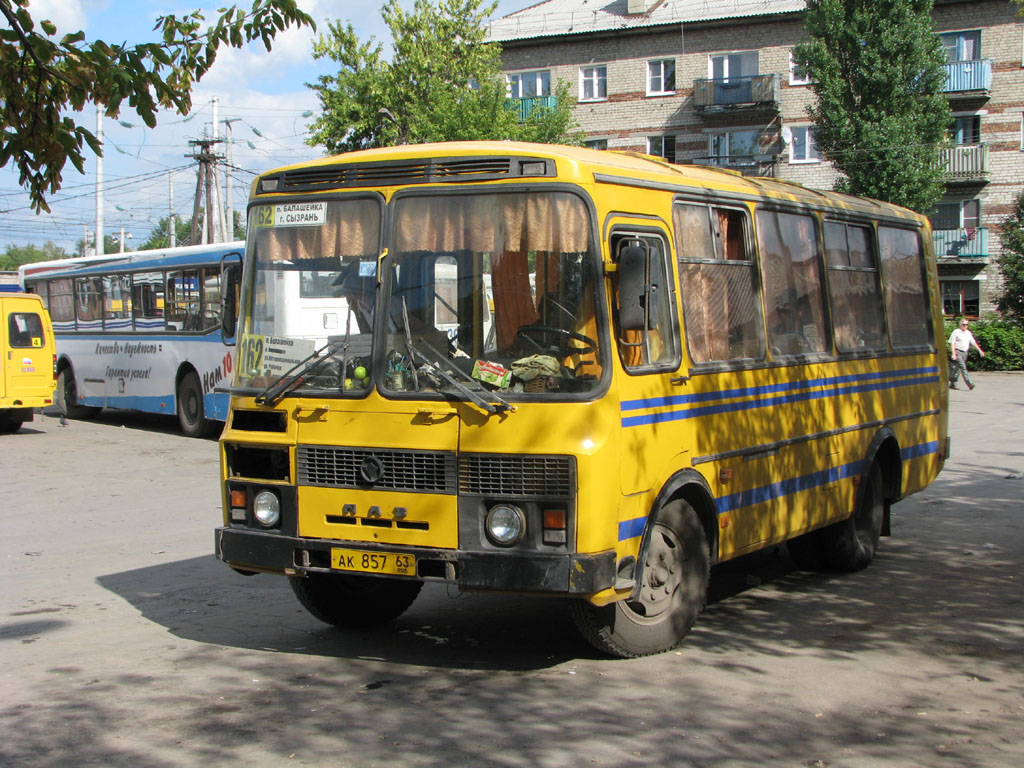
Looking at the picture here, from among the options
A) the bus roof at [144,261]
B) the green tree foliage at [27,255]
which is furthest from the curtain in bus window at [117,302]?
the green tree foliage at [27,255]

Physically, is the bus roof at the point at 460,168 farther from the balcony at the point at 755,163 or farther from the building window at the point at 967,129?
the building window at the point at 967,129

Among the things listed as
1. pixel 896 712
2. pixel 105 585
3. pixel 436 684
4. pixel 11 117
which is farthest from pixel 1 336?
pixel 896 712

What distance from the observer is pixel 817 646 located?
7.21 meters

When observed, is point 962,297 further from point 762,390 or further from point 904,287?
point 762,390

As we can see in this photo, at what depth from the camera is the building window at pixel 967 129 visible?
157 ft

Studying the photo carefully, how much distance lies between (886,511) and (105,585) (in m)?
6.42

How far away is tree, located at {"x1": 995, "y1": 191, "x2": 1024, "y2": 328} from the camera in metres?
43.4

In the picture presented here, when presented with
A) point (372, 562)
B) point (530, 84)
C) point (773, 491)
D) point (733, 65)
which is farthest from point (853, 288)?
point (530, 84)

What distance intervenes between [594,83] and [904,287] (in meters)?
43.0

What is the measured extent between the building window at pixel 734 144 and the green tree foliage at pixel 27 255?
12052 cm

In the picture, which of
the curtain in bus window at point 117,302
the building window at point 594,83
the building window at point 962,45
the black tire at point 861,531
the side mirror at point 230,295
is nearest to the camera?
the side mirror at point 230,295

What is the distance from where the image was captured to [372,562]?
6363mm

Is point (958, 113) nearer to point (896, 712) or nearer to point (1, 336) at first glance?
point (1, 336)

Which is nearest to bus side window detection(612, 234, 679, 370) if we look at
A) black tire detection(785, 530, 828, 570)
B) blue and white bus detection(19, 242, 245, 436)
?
black tire detection(785, 530, 828, 570)
